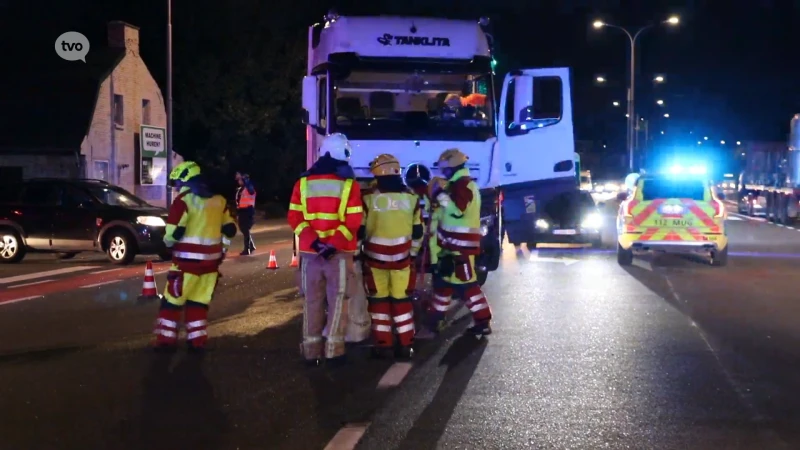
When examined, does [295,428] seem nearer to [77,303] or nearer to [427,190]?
[427,190]

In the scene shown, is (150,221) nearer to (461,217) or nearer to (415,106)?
(415,106)

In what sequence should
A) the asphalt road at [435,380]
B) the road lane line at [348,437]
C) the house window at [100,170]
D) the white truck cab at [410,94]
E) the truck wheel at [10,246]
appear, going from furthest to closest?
the house window at [100,170]
the truck wheel at [10,246]
the white truck cab at [410,94]
the asphalt road at [435,380]
the road lane line at [348,437]

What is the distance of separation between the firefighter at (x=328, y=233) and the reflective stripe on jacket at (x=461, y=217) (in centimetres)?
175

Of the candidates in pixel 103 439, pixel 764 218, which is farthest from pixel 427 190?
pixel 764 218

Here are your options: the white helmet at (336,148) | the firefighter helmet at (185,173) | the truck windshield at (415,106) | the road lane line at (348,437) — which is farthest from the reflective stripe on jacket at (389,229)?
the truck windshield at (415,106)

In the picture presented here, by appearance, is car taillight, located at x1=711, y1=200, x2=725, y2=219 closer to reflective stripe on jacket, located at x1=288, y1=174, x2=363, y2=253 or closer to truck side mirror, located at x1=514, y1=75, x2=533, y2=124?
truck side mirror, located at x1=514, y1=75, x2=533, y2=124

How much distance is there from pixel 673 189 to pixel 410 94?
695 centimetres

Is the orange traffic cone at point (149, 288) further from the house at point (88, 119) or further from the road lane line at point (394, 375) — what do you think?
the house at point (88, 119)

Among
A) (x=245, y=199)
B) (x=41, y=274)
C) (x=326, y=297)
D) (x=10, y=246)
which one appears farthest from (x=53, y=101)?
(x=326, y=297)

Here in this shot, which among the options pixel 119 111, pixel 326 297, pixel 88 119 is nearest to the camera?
pixel 326 297

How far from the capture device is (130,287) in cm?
1519

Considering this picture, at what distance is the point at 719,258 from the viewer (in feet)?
60.4

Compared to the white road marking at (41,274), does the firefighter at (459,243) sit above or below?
above

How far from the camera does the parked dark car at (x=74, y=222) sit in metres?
18.7
